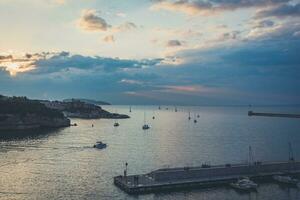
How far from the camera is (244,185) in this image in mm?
42750

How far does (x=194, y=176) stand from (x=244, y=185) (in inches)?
228

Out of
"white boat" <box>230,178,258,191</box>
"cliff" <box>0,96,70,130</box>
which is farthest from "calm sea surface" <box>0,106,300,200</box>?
"cliff" <box>0,96,70,130</box>

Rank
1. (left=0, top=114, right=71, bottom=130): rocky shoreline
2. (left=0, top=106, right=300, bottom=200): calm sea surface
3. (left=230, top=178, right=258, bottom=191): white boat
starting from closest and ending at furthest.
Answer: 1. (left=0, top=106, right=300, bottom=200): calm sea surface
2. (left=230, top=178, right=258, bottom=191): white boat
3. (left=0, top=114, right=71, bottom=130): rocky shoreline

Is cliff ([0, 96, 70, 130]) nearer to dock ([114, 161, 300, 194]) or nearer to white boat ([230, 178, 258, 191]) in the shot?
dock ([114, 161, 300, 194])

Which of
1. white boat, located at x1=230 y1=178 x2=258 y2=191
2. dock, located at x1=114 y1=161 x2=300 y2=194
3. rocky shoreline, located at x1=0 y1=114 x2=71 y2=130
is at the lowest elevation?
white boat, located at x1=230 y1=178 x2=258 y2=191

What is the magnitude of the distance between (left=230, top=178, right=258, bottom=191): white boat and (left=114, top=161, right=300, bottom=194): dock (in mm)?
1438

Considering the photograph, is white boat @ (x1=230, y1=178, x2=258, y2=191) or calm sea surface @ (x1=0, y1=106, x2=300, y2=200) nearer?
calm sea surface @ (x1=0, y1=106, x2=300, y2=200)

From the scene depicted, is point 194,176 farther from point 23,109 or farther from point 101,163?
point 23,109

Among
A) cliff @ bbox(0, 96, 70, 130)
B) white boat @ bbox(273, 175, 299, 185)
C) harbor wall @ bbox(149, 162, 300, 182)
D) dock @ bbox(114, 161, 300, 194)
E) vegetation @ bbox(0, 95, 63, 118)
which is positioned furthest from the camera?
vegetation @ bbox(0, 95, 63, 118)

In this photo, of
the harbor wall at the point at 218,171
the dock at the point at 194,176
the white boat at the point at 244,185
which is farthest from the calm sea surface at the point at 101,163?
the harbor wall at the point at 218,171

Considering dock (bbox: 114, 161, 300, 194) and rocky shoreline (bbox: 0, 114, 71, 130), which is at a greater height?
rocky shoreline (bbox: 0, 114, 71, 130)

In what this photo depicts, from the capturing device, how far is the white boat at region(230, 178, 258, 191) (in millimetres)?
42672

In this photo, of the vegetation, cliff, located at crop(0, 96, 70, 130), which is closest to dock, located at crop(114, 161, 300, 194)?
cliff, located at crop(0, 96, 70, 130)

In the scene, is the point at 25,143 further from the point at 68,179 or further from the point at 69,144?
the point at 68,179
